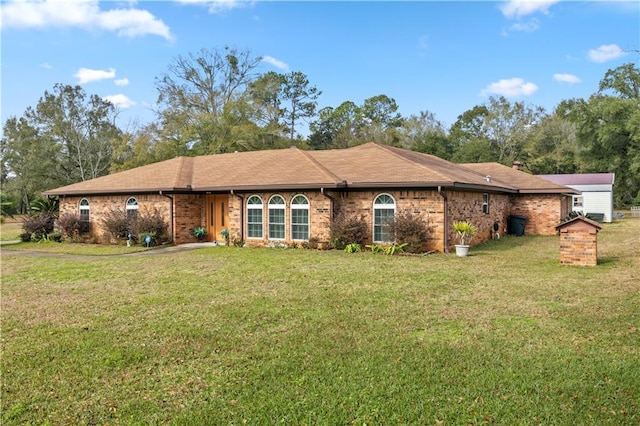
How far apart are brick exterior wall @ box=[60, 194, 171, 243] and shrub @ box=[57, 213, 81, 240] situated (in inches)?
20.8

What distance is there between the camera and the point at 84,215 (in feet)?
63.9

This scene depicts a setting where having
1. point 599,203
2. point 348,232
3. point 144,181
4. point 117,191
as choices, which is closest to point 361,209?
point 348,232

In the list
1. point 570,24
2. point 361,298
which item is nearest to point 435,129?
point 570,24

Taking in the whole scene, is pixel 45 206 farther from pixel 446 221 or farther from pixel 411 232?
pixel 446 221

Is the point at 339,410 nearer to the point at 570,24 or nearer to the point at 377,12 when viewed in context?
the point at 377,12

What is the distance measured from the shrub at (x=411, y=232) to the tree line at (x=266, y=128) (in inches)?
960

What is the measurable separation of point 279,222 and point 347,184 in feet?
9.59

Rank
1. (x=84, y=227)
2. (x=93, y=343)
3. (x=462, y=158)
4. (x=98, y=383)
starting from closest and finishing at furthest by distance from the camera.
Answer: (x=98, y=383) → (x=93, y=343) → (x=84, y=227) → (x=462, y=158)

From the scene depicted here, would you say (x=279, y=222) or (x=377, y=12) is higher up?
(x=377, y=12)

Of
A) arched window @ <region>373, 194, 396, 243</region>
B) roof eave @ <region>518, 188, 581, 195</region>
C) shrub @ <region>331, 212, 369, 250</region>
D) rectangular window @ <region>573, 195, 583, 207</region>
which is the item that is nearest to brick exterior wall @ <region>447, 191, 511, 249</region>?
roof eave @ <region>518, 188, 581, 195</region>

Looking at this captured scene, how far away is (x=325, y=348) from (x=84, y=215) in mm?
17717

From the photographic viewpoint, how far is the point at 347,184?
14.5 meters

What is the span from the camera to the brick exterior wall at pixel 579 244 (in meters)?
10.3

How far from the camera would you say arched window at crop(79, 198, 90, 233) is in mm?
19109
